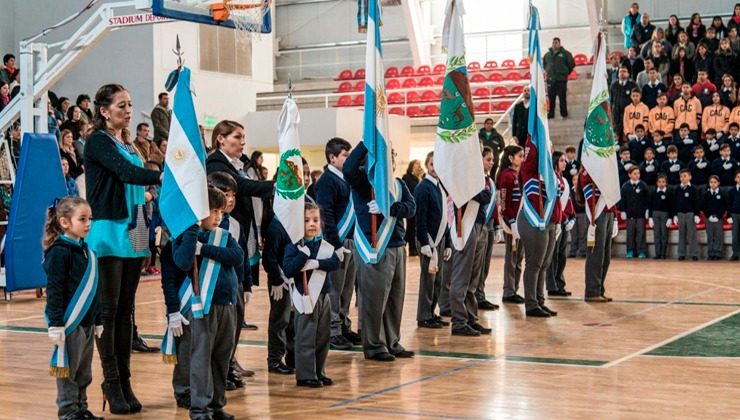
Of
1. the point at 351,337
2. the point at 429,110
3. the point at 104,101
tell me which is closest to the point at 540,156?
the point at 351,337

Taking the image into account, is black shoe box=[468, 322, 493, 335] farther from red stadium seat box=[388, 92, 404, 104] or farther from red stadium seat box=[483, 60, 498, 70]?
red stadium seat box=[483, 60, 498, 70]

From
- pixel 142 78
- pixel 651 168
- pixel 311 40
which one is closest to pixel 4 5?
pixel 142 78

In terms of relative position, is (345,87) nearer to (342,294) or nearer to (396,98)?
(396,98)

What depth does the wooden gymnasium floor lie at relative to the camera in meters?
5.81

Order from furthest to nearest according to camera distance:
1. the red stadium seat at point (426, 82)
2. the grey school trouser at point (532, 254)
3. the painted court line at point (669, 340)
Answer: the red stadium seat at point (426, 82)
the grey school trouser at point (532, 254)
the painted court line at point (669, 340)

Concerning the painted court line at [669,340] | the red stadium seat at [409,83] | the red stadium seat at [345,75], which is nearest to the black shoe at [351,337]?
the painted court line at [669,340]

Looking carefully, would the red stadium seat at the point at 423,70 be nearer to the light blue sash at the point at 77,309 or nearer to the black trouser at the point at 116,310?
the black trouser at the point at 116,310

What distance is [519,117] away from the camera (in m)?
20.6

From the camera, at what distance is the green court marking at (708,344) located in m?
7.68

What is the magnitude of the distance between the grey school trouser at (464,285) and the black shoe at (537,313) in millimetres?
1002

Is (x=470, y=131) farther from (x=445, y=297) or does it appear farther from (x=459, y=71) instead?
(x=445, y=297)

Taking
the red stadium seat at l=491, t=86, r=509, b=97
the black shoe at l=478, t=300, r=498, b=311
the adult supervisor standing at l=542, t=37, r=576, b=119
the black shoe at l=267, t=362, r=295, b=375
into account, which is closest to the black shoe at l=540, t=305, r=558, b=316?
the black shoe at l=478, t=300, r=498, b=311

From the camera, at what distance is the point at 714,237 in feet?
58.4

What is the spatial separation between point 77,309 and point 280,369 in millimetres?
1986
